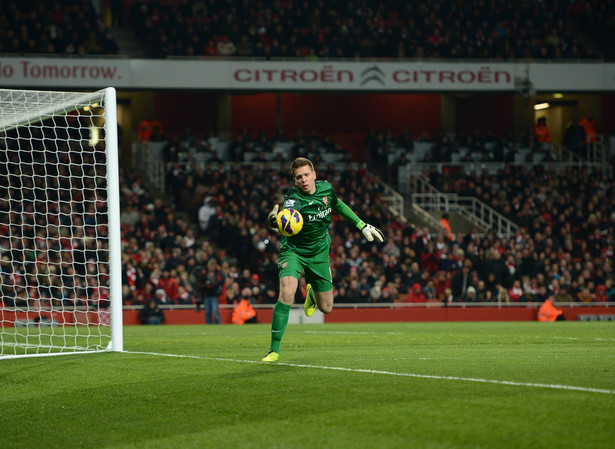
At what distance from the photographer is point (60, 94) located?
11.8m

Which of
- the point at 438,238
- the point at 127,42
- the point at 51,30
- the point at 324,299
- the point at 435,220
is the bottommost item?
the point at 324,299

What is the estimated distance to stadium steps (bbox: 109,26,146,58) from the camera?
33.0 m

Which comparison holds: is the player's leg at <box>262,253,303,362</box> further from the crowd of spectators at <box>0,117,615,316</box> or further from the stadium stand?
the stadium stand

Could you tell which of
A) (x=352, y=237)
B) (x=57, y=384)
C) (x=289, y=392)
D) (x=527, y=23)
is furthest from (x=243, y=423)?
(x=527, y=23)

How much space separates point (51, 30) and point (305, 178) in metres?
23.2

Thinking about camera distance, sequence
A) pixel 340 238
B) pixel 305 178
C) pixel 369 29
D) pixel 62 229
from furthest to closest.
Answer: pixel 369 29, pixel 340 238, pixel 62 229, pixel 305 178

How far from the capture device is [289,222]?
9023 mm

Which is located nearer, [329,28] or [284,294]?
[284,294]

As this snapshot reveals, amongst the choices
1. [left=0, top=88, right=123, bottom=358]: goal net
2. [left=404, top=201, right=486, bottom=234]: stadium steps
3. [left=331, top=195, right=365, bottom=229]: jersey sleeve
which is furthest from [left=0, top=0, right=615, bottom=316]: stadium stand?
[left=331, top=195, right=365, bottom=229]: jersey sleeve

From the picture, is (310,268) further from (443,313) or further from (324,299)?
(443,313)

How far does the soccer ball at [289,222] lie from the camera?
8.97m

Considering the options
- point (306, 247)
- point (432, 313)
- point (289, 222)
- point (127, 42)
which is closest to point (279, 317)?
point (306, 247)

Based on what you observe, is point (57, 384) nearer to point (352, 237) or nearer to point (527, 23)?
point (352, 237)

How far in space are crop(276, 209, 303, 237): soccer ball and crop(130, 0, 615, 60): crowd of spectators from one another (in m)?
23.4
